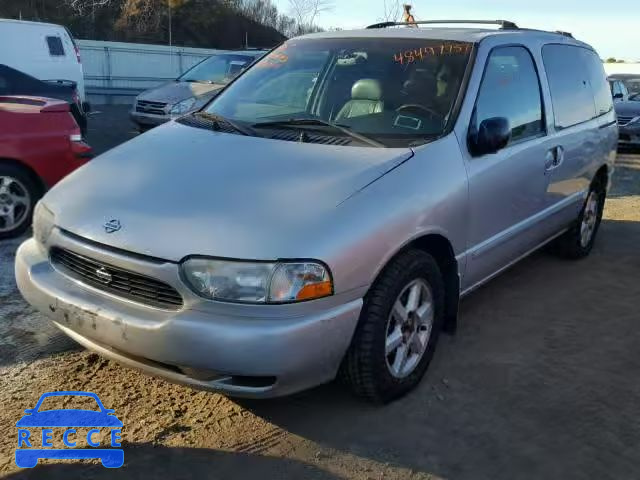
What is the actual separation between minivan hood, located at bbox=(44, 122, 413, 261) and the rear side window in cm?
301

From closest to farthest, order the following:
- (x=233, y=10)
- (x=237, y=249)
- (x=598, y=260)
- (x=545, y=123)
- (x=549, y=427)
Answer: (x=237, y=249)
(x=549, y=427)
(x=545, y=123)
(x=598, y=260)
(x=233, y=10)

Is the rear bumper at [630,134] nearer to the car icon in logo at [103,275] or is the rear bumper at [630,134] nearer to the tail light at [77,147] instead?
the tail light at [77,147]

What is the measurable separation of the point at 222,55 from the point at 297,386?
10.5 m

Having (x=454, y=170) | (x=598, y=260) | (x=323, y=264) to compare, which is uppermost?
(x=454, y=170)

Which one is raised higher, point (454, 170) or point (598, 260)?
point (454, 170)

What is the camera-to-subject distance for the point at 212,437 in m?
2.83

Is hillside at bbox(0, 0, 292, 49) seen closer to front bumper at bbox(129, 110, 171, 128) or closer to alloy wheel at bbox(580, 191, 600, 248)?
front bumper at bbox(129, 110, 171, 128)

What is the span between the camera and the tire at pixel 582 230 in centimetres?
534

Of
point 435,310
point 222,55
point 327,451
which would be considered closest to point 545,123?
point 435,310

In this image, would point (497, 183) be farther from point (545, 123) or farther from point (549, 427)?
point (549, 427)

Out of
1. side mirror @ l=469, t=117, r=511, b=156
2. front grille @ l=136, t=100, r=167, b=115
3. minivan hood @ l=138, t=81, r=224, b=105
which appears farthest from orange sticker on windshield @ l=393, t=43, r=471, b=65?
front grille @ l=136, t=100, r=167, b=115

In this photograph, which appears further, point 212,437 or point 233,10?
point 233,10

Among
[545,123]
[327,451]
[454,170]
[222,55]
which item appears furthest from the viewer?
[222,55]

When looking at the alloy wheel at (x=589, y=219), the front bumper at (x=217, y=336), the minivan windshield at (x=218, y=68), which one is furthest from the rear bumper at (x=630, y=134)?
the front bumper at (x=217, y=336)
